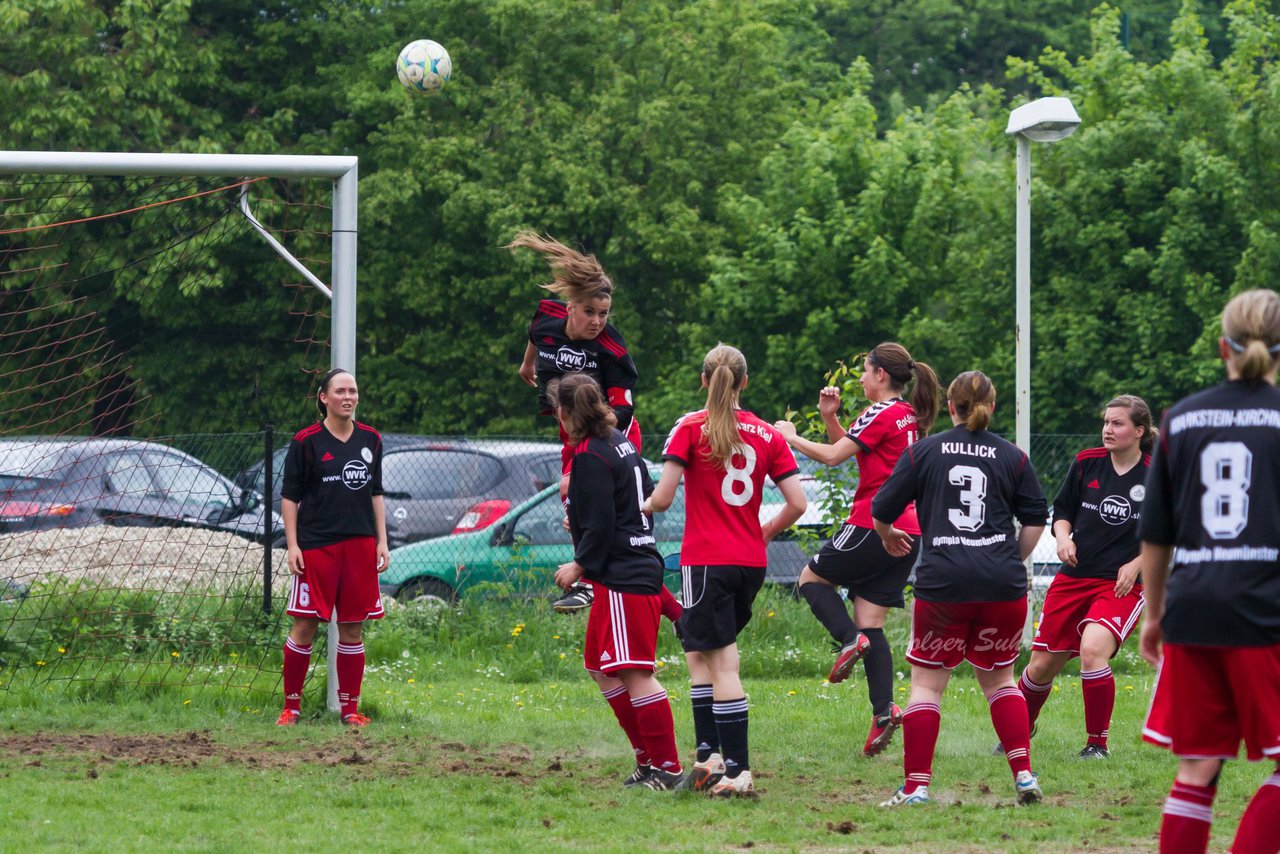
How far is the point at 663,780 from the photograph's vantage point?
264 inches

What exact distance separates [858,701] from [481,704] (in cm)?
243

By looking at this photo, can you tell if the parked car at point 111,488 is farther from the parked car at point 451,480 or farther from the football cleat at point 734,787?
the football cleat at point 734,787

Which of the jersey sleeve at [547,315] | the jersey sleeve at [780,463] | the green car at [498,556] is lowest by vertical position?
the green car at [498,556]

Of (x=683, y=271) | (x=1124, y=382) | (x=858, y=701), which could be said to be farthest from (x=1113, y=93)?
(x=858, y=701)

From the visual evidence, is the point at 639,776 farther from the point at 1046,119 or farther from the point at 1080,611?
the point at 1046,119

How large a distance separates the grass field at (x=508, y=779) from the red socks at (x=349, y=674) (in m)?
0.13

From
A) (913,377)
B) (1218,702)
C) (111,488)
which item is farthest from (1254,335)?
(111,488)

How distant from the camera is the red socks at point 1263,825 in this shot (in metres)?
4.38

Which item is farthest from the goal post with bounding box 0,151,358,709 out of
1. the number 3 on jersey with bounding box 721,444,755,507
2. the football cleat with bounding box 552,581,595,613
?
the number 3 on jersey with bounding box 721,444,755,507

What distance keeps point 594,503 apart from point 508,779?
150cm

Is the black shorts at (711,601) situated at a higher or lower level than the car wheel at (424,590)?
higher

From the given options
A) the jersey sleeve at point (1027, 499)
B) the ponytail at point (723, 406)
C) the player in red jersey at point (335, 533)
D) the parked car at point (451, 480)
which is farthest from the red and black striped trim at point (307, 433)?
the parked car at point (451, 480)

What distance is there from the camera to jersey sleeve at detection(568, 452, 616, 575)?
6.42 meters

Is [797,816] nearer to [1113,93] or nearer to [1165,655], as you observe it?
[1165,655]
